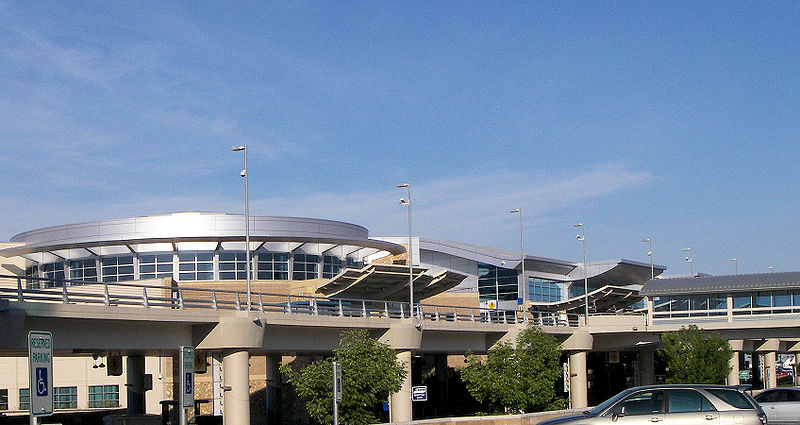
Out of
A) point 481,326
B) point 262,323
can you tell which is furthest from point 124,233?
point 262,323

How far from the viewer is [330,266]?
2931 inches

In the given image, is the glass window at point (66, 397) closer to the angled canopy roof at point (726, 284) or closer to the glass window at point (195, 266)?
the glass window at point (195, 266)

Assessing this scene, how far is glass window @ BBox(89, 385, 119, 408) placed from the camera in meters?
66.6

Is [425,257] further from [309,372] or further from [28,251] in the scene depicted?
[309,372]

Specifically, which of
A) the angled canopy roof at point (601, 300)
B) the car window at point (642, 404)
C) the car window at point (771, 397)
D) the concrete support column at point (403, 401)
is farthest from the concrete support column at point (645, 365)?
the car window at point (642, 404)

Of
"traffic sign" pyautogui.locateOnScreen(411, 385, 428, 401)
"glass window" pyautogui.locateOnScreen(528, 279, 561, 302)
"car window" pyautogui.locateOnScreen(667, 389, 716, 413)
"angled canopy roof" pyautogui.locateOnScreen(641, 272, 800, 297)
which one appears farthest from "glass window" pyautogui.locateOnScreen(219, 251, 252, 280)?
"car window" pyautogui.locateOnScreen(667, 389, 716, 413)

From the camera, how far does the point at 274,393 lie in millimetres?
57562

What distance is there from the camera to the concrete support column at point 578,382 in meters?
61.0

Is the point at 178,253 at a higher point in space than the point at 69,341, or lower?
higher

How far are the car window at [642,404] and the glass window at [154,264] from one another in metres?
52.6

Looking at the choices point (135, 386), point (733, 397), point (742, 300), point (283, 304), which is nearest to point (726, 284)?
point (742, 300)

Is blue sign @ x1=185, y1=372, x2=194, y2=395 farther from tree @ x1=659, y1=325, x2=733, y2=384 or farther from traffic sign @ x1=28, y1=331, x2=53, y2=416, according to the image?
tree @ x1=659, y1=325, x2=733, y2=384

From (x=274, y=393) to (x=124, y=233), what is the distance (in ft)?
60.9

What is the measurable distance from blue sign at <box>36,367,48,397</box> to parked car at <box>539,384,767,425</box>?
11734mm
